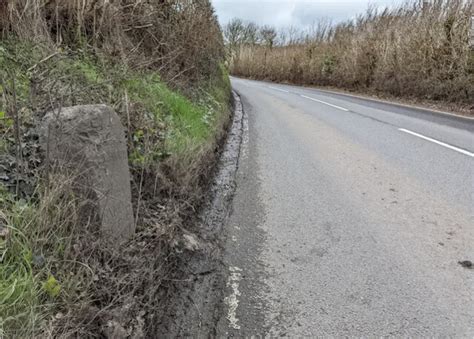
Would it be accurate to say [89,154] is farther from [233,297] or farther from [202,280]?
[233,297]

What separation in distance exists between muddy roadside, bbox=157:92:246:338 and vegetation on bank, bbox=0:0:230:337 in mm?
113

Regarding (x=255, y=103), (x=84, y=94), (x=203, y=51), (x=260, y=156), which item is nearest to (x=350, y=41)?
(x=255, y=103)

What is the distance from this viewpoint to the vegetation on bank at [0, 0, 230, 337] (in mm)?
1999

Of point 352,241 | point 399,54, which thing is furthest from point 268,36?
point 352,241

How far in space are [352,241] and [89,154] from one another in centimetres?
243

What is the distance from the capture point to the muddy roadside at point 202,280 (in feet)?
7.85

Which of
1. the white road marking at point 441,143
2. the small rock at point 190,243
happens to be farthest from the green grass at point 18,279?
the white road marking at point 441,143

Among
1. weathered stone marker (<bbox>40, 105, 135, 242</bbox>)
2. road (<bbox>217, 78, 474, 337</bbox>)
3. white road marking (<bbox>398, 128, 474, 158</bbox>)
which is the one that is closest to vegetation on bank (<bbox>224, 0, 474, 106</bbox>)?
white road marking (<bbox>398, 128, 474, 158</bbox>)

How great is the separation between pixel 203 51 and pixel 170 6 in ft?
6.65

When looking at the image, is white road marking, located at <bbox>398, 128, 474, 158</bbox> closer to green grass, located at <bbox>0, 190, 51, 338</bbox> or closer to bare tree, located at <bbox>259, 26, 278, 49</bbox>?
green grass, located at <bbox>0, 190, 51, 338</bbox>

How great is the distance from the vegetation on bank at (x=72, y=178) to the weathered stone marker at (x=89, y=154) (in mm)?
94

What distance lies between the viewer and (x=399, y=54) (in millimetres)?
17172

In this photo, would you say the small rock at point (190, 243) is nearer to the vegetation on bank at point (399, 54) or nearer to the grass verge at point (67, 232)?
the grass verge at point (67, 232)

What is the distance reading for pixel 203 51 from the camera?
406 inches
